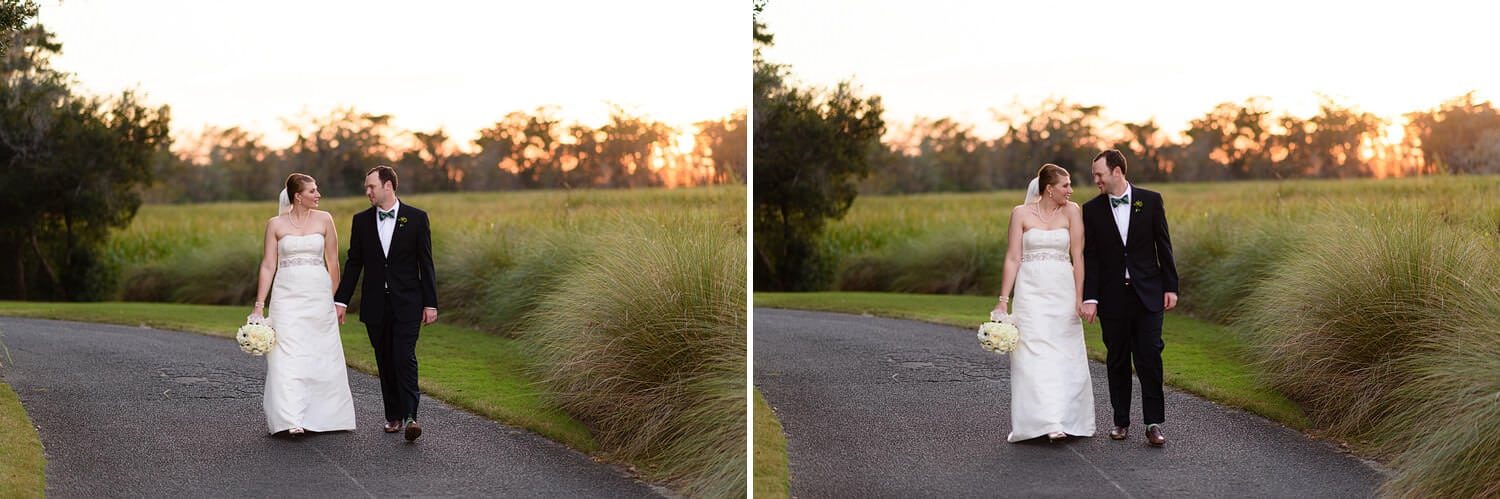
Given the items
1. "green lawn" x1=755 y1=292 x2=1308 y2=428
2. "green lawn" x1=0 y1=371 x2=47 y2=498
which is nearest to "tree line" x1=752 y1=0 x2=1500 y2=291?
"green lawn" x1=755 y1=292 x2=1308 y2=428

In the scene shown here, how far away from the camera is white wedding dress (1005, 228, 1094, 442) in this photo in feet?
21.9

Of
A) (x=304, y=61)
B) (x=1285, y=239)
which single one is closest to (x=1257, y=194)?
(x=1285, y=239)

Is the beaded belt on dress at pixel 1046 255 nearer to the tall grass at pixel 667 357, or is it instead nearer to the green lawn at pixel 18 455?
the tall grass at pixel 667 357

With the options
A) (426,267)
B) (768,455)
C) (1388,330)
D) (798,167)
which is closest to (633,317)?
(426,267)

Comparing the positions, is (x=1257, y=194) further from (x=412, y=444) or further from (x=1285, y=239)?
(x=412, y=444)

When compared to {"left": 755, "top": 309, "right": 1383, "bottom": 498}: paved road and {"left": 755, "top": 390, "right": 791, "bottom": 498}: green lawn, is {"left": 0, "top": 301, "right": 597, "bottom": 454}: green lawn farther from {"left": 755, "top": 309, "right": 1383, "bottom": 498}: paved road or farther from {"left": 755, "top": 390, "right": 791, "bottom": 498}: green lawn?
{"left": 755, "top": 309, "right": 1383, "bottom": 498}: paved road

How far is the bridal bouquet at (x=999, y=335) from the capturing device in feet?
21.8

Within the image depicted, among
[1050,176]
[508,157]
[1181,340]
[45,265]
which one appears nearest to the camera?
[1050,176]

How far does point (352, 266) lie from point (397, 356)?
499 millimetres

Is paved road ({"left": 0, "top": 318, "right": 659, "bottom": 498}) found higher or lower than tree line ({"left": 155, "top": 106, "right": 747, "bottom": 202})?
lower

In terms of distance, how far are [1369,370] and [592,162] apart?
24.3 feet

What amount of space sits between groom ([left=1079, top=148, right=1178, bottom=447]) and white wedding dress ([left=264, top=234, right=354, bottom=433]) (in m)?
3.73

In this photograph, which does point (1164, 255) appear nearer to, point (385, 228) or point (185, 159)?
point (385, 228)

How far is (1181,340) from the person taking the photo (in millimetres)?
10141
